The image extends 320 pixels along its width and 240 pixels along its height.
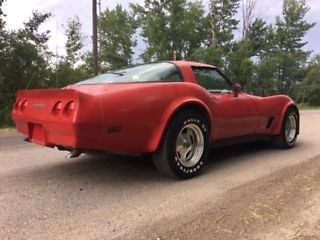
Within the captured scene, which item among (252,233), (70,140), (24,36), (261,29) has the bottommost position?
(252,233)

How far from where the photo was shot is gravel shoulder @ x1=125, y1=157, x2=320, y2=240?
3.51 m

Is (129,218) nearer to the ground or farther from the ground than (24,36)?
nearer to the ground

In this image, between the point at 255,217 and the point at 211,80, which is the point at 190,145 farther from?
the point at 255,217

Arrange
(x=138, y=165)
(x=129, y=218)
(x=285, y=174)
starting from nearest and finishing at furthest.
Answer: (x=129, y=218) < (x=285, y=174) < (x=138, y=165)

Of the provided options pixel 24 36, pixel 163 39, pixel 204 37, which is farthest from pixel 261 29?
pixel 24 36

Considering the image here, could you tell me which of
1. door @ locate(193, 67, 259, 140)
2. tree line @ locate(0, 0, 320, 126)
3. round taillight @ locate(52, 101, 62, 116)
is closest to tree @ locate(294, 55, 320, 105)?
tree line @ locate(0, 0, 320, 126)

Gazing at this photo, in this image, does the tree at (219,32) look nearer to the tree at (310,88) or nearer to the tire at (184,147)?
the tree at (310,88)

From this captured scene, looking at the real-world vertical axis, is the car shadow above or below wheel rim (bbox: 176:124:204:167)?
below

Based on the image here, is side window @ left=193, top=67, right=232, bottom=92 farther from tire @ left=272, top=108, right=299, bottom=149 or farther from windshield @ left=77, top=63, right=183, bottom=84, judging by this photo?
tire @ left=272, top=108, right=299, bottom=149

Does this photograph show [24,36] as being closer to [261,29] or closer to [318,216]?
[318,216]

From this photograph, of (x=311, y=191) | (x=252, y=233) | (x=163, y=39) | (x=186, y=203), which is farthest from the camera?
(x=163, y=39)

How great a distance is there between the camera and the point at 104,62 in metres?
48.8

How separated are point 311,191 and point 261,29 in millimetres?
47404

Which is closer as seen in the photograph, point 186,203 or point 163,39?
point 186,203
